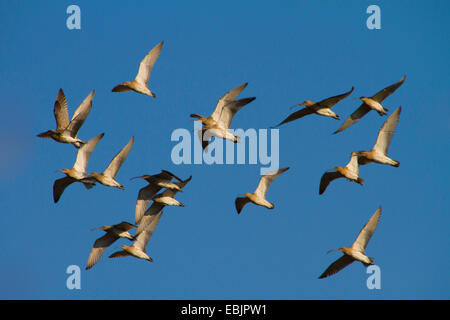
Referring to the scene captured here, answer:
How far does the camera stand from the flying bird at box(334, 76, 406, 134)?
30.4 meters

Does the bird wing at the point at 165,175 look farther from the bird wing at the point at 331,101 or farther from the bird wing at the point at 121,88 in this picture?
the bird wing at the point at 331,101

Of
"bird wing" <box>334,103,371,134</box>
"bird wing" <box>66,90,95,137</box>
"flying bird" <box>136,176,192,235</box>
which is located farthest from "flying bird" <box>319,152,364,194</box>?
"bird wing" <box>66,90,95,137</box>

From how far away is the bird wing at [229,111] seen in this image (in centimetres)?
3145

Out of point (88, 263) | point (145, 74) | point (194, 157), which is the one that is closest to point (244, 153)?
point (194, 157)

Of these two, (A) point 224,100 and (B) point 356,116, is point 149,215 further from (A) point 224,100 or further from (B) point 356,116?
(B) point 356,116

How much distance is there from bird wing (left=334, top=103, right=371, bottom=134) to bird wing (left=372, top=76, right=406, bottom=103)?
984 millimetres

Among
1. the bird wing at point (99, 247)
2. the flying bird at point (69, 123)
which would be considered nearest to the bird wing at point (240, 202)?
the bird wing at point (99, 247)

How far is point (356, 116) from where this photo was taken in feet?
107

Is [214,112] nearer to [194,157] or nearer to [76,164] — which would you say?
[194,157]

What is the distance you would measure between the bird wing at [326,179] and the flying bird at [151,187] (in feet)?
17.7

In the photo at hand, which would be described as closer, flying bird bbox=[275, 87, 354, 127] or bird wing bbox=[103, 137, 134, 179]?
flying bird bbox=[275, 87, 354, 127]

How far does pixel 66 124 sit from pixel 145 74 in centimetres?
345

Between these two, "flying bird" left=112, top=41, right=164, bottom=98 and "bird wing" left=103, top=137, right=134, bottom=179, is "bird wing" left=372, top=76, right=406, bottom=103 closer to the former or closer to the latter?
"flying bird" left=112, top=41, right=164, bottom=98

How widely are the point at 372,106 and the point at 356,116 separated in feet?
4.71
